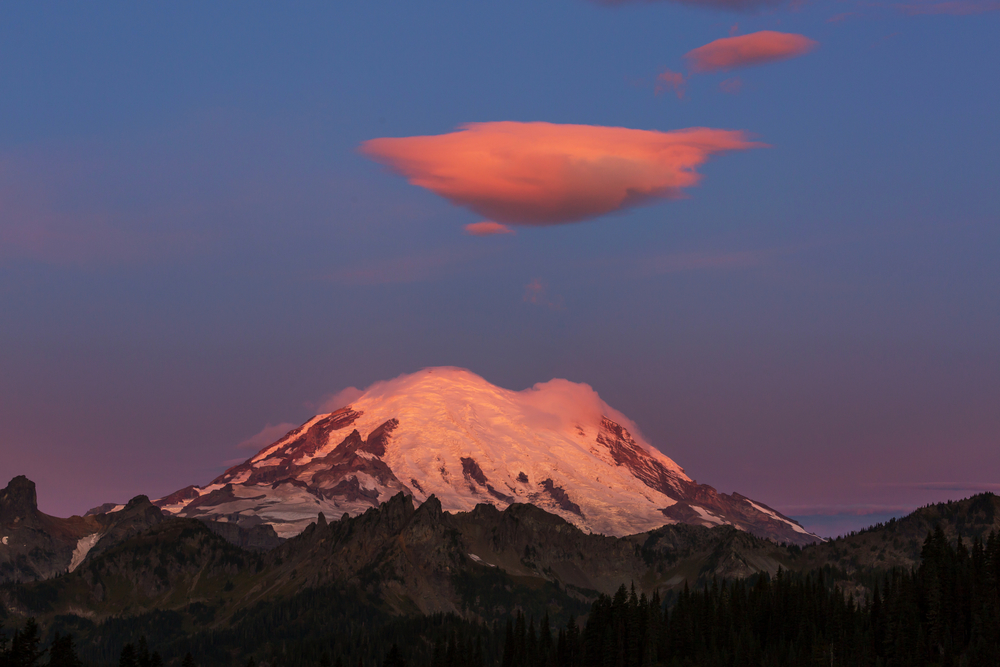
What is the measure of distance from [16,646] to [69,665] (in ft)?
35.5

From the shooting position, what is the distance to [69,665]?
196 meters

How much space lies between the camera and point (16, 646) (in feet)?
614
